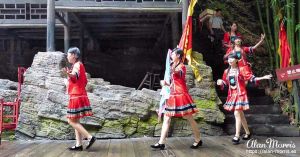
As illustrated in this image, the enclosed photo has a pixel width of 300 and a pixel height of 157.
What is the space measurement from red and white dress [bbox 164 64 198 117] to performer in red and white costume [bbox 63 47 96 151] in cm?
130

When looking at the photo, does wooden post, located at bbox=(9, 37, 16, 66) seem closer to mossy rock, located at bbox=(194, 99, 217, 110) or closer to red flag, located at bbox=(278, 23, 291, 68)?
mossy rock, located at bbox=(194, 99, 217, 110)

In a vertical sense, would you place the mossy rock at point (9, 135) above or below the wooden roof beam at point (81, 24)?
below

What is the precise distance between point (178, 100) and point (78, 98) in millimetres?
1580

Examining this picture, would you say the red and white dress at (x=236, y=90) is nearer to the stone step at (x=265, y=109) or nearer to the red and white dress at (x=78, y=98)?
the stone step at (x=265, y=109)

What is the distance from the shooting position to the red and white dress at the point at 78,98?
5.49 meters

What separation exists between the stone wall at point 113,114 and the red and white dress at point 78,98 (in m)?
1.44

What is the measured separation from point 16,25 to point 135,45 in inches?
231

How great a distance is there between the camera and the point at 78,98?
5.55 meters

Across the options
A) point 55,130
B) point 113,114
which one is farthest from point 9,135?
point 113,114

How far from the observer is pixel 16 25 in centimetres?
981

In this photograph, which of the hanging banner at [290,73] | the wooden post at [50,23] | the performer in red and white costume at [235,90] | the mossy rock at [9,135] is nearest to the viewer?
the performer in red and white costume at [235,90]

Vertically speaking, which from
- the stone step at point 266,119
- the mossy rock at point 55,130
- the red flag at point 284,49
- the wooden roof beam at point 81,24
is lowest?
the mossy rock at point 55,130

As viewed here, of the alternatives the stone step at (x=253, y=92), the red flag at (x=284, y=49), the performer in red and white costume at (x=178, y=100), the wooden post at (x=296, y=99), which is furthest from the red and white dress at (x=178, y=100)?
the stone step at (x=253, y=92)

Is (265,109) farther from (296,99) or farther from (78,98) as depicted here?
(78,98)
